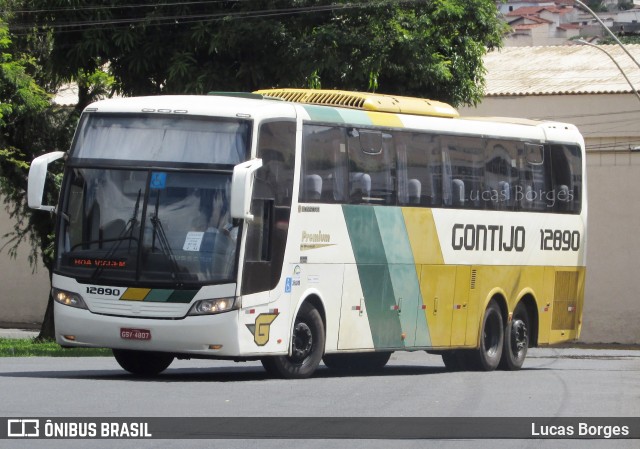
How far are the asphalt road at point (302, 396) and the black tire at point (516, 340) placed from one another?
4.95ft

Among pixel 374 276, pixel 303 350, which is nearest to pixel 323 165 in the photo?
pixel 374 276

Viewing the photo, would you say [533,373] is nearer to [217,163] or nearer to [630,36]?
[217,163]

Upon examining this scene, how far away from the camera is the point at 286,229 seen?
16.3 m

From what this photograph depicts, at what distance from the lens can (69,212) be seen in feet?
52.4

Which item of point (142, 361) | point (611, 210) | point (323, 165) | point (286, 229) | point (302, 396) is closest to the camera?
point (302, 396)

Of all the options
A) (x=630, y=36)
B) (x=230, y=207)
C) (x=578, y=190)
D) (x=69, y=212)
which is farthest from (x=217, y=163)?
(x=630, y=36)

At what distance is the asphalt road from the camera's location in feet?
36.5

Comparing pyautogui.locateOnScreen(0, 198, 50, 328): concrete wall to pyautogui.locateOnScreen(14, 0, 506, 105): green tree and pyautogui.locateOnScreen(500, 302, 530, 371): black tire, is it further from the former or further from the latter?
pyautogui.locateOnScreen(500, 302, 530, 371): black tire

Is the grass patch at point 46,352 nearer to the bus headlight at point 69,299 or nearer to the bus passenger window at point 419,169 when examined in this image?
the bus passenger window at point 419,169

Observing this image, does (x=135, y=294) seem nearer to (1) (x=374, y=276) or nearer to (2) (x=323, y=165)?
(2) (x=323, y=165)

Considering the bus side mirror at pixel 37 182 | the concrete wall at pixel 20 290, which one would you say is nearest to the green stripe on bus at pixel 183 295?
the bus side mirror at pixel 37 182

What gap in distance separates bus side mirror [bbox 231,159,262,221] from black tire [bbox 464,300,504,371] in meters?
6.64

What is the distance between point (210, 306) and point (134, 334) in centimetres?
88

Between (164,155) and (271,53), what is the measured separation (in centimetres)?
920
